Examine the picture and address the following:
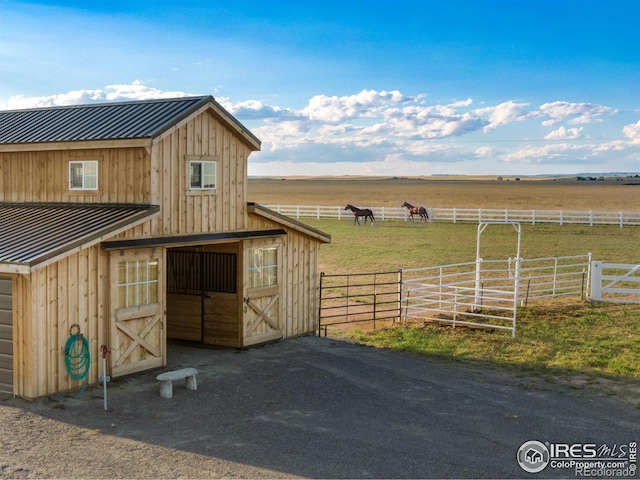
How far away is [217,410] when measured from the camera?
1145 centimetres

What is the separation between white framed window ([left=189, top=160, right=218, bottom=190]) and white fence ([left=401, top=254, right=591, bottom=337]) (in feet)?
20.1

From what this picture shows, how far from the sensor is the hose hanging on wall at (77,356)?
12.0 meters

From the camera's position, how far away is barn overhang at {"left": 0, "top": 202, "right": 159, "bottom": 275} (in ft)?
37.5

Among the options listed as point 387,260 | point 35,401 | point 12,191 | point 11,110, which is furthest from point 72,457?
point 387,260

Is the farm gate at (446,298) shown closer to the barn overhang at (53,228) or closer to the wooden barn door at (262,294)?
the wooden barn door at (262,294)

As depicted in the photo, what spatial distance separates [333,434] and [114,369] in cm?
446

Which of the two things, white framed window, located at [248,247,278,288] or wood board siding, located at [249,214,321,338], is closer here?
white framed window, located at [248,247,278,288]

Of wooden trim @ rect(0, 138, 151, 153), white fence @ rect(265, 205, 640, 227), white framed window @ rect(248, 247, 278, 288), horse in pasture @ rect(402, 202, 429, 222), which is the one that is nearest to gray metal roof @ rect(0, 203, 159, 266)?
wooden trim @ rect(0, 138, 151, 153)

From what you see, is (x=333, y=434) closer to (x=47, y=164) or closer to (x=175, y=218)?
(x=175, y=218)

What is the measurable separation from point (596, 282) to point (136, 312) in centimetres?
1450

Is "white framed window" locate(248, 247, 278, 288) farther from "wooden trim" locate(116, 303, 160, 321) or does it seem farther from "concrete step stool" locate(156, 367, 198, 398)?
"concrete step stool" locate(156, 367, 198, 398)

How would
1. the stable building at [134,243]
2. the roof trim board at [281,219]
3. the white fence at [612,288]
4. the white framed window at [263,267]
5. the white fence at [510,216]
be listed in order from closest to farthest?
1. the stable building at [134,243]
2. the roof trim board at [281,219]
3. the white framed window at [263,267]
4. the white fence at [612,288]
5. the white fence at [510,216]

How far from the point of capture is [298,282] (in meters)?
17.3

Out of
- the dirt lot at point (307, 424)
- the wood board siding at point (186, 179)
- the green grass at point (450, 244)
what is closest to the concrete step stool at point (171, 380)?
the dirt lot at point (307, 424)
